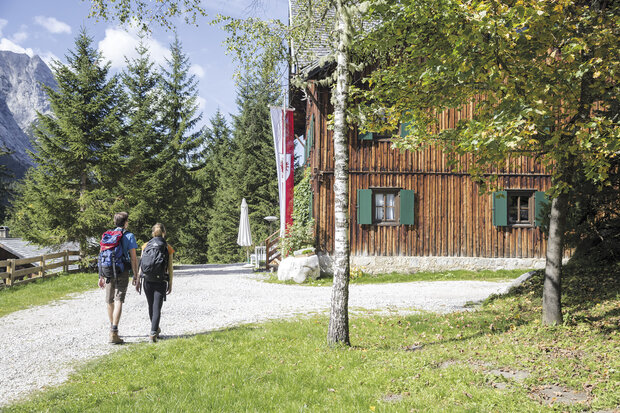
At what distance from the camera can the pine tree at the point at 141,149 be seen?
60.8ft

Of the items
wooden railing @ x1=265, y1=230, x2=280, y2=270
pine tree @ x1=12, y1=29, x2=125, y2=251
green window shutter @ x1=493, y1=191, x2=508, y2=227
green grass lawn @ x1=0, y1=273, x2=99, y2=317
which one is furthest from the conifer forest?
green window shutter @ x1=493, y1=191, x2=508, y2=227

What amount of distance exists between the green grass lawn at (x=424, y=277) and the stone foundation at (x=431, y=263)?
216 mm

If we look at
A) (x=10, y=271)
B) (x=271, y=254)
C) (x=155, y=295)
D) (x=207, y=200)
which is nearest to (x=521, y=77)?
(x=155, y=295)

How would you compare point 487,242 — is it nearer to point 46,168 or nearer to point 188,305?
point 188,305

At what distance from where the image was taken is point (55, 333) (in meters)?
7.62

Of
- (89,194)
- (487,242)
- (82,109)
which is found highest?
(82,109)

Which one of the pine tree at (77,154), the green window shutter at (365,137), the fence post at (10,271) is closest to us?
the fence post at (10,271)

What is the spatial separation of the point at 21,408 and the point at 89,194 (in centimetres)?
1414

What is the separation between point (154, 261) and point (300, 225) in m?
11.0

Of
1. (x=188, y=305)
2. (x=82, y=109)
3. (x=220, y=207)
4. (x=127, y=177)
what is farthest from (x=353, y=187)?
(x=220, y=207)

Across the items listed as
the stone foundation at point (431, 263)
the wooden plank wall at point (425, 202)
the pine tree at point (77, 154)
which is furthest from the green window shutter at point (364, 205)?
the pine tree at point (77, 154)

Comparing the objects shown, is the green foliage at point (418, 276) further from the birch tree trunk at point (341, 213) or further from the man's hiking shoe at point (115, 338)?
the birch tree trunk at point (341, 213)

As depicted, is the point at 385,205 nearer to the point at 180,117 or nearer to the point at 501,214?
the point at 501,214

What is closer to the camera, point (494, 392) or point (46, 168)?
point (494, 392)
